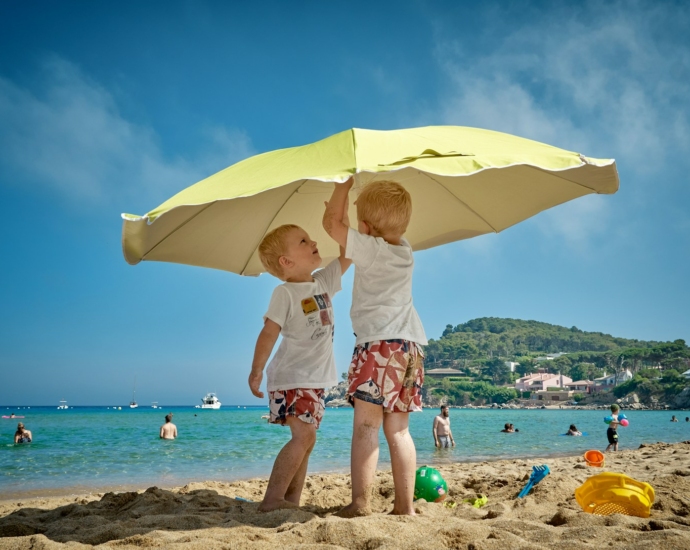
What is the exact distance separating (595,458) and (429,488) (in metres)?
4.49

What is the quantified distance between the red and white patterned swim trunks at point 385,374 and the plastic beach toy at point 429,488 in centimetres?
134

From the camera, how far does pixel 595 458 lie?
725 centimetres

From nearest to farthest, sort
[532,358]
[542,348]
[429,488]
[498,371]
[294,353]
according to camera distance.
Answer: [294,353] → [429,488] → [498,371] → [532,358] → [542,348]

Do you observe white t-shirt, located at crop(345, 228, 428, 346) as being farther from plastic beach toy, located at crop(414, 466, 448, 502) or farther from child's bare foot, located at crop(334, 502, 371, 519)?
plastic beach toy, located at crop(414, 466, 448, 502)

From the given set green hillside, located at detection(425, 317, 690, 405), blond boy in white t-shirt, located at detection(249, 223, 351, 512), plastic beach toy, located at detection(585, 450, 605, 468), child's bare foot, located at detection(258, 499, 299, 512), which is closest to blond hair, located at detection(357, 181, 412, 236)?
blond boy in white t-shirt, located at detection(249, 223, 351, 512)

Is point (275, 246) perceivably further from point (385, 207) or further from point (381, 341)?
point (381, 341)

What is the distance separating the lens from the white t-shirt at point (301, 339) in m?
3.21

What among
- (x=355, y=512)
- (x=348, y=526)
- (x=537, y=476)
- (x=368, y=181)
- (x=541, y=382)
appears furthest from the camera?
(x=541, y=382)

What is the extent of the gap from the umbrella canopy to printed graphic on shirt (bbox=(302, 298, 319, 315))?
2.43ft

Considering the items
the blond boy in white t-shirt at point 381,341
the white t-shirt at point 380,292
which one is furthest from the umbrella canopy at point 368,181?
the white t-shirt at point 380,292

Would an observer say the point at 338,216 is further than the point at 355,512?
Yes

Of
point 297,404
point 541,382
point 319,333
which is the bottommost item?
point 541,382

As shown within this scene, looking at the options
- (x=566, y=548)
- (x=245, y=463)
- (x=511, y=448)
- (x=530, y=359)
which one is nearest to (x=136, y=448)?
(x=245, y=463)

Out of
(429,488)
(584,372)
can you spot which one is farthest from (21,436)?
(584,372)
